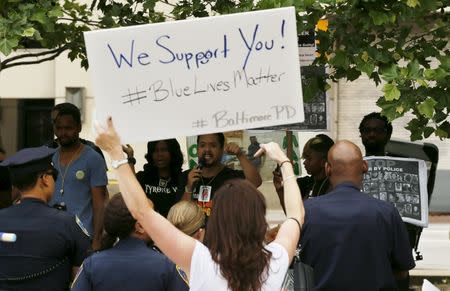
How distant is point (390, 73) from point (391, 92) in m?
0.23

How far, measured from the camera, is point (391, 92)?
6.27 meters

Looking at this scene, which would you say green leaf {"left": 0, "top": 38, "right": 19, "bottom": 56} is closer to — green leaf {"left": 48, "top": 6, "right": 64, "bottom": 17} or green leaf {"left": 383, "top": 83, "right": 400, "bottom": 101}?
green leaf {"left": 48, "top": 6, "right": 64, "bottom": 17}

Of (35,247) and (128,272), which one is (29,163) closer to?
(35,247)

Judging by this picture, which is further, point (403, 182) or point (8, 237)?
point (403, 182)

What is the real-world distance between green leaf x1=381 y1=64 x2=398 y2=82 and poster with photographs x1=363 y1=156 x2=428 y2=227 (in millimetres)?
1357

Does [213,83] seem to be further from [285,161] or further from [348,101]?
[348,101]

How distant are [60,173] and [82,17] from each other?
83.1 inches

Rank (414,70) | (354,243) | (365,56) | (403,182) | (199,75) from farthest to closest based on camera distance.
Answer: (403,182)
(365,56)
(414,70)
(354,243)
(199,75)

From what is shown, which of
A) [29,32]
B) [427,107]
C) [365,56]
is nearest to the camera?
[427,107]

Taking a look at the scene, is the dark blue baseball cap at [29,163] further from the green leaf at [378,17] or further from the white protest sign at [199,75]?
the green leaf at [378,17]

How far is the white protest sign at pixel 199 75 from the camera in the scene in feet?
15.8

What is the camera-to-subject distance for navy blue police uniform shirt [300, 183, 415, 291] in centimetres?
572

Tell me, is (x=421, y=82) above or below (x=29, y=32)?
below

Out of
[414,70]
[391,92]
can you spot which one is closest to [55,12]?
[391,92]
